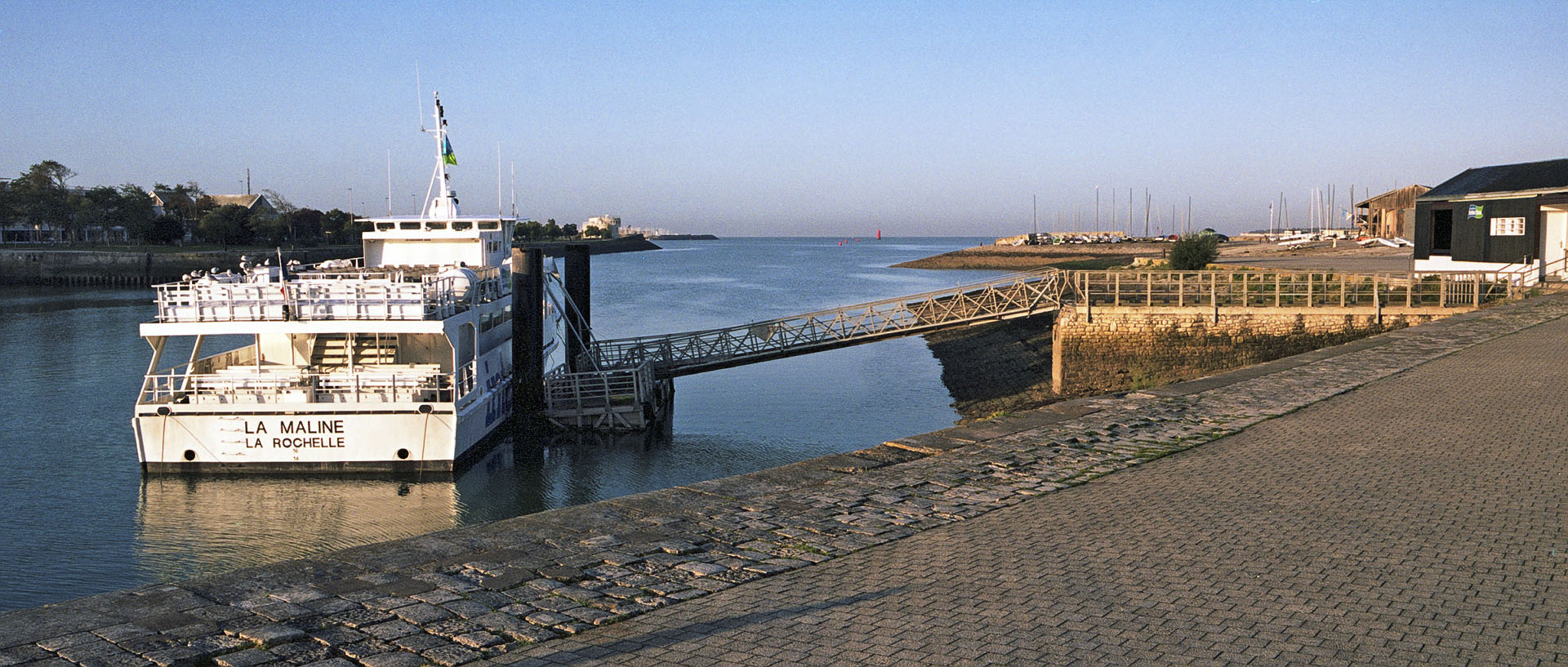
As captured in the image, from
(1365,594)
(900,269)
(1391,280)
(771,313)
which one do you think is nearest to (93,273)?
(771,313)

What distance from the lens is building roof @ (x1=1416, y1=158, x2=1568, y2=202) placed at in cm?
3384

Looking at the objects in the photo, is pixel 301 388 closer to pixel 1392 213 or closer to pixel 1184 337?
pixel 1184 337

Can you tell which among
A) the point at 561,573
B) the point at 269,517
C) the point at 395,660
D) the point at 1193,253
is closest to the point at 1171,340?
the point at 1193,253

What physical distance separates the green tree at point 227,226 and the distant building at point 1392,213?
105 metres

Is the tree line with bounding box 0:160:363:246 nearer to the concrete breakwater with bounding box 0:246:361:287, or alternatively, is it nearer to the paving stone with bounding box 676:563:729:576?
the concrete breakwater with bounding box 0:246:361:287

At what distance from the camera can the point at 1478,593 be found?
659 centimetres

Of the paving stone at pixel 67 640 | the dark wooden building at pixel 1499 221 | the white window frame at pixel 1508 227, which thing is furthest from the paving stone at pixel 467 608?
the white window frame at pixel 1508 227

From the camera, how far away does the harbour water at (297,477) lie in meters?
15.8

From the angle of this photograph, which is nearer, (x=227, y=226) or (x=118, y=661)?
(x=118, y=661)

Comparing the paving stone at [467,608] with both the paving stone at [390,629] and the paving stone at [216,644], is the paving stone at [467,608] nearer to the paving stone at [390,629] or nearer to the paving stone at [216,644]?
the paving stone at [390,629]

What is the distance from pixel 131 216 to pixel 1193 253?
116m

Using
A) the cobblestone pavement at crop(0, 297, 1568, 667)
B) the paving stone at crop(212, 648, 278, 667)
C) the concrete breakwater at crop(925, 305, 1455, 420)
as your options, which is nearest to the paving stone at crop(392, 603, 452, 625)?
the cobblestone pavement at crop(0, 297, 1568, 667)

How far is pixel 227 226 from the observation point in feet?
359

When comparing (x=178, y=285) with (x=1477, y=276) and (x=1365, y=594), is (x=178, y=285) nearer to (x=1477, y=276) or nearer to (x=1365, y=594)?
(x=1365, y=594)
